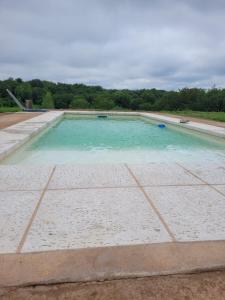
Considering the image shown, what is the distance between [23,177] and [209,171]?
254 centimetres

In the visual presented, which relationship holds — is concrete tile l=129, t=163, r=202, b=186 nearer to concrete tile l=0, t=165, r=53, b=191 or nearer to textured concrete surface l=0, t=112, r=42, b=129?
concrete tile l=0, t=165, r=53, b=191

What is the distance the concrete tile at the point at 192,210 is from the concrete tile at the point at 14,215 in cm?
117

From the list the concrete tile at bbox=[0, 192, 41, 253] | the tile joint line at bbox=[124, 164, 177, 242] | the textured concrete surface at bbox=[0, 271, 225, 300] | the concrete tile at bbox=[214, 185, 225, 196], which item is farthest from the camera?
the concrete tile at bbox=[214, 185, 225, 196]

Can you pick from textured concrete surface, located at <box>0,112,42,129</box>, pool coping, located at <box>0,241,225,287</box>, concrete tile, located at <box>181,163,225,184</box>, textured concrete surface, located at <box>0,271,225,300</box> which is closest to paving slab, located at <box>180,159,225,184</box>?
concrete tile, located at <box>181,163,225,184</box>

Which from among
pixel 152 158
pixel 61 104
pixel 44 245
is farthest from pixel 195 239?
pixel 61 104

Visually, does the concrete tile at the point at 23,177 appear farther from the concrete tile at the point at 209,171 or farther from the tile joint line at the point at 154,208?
the concrete tile at the point at 209,171

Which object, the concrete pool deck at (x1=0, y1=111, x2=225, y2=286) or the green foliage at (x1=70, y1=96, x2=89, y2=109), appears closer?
the concrete pool deck at (x1=0, y1=111, x2=225, y2=286)

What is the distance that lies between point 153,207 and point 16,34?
14.7m

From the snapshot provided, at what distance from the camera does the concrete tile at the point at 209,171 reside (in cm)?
317

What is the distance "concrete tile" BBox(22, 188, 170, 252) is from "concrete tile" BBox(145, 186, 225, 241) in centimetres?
13

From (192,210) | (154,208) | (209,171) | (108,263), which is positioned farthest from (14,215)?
(209,171)

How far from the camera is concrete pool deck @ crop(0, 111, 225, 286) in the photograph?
59.1 inches

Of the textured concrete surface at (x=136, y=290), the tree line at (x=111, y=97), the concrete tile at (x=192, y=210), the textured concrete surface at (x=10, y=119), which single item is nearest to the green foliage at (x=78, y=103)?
the tree line at (x=111, y=97)

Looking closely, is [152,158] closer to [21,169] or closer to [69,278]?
[21,169]
